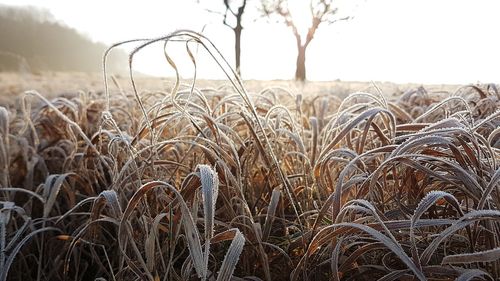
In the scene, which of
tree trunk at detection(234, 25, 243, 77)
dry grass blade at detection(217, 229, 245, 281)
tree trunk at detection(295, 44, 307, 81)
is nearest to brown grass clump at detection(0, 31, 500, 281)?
dry grass blade at detection(217, 229, 245, 281)

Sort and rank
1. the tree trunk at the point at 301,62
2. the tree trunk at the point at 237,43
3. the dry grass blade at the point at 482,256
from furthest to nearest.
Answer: the tree trunk at the point at 301,62 < the tree trunk at the point at 237,43 < the dry grass blade at the point at 482,256

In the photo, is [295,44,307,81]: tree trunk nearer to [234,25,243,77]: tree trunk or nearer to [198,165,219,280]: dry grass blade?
[234,25,243,77]: tree trunk

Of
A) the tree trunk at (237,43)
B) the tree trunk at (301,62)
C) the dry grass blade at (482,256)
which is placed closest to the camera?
the dry grass blade at (482,256)

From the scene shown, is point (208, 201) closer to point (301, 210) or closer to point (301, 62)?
point (301, 210)

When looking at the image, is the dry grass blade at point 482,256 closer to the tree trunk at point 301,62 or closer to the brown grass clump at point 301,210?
the brown grass clump at point 301,210

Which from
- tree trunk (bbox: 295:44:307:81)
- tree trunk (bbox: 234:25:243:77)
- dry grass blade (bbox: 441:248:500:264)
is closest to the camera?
dry grass blade (bbox: 441:248:500:264)

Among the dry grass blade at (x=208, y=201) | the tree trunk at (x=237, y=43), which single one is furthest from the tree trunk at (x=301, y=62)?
the dry grass blade at (x=208, y=201)

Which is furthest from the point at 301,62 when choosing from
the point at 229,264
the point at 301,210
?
the point at 229,264

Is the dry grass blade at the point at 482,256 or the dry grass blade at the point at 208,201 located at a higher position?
the dry grass blade at the point at 208,201

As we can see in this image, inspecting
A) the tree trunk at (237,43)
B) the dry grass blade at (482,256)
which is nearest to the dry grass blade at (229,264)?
the dry grass blade at (482,256)

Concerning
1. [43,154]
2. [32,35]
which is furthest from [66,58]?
[43,154]

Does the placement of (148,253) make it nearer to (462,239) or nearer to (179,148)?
(462,239)

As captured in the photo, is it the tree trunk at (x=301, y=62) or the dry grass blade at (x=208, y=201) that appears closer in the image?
the dry grass blade at (x=208, y=201)

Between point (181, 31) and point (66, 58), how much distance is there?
30003mm
